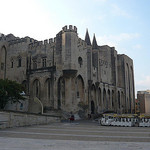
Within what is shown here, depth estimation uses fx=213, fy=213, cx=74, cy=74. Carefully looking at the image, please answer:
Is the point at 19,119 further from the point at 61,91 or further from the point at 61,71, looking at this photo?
the point at 61,71

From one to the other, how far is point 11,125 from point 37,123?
5.12 meters

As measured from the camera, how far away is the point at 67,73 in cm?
3512

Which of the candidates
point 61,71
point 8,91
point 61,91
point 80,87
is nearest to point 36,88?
point 61,91

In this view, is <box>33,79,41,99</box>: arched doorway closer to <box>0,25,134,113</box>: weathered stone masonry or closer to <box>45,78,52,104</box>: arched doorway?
<box>0,25,134,113</box>: weathered stone masonry

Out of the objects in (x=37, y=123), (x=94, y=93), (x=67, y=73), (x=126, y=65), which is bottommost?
(x=37, y=123)

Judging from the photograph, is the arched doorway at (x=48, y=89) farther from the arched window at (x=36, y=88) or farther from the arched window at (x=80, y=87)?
the arched window at (x=80, y=87)

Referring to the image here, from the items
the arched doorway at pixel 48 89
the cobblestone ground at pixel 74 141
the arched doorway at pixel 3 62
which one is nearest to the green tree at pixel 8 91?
the arched doorway at pixel 48 89

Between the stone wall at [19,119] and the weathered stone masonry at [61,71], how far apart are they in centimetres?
885

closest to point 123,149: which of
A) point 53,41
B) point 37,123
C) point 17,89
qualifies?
point 37,123

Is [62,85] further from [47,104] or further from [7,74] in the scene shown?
[7,74]

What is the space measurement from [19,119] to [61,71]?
15153 millimetres

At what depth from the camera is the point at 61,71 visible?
1415 inches

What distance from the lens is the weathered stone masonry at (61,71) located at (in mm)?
35656

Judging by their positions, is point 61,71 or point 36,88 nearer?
point 61,71
